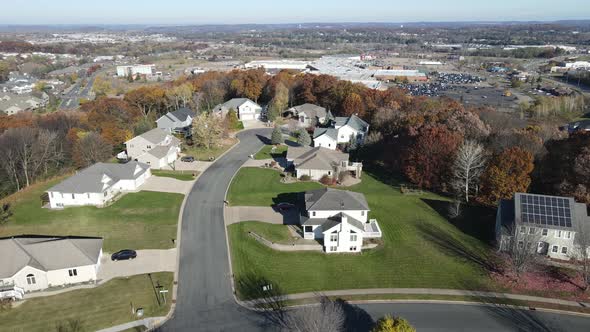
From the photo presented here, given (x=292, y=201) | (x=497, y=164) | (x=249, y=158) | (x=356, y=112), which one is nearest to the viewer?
(x=497, y=164)

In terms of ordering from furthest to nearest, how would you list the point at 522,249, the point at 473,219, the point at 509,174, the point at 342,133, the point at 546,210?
1. the point at 342,133
2. the point at 509,174
3. the point at 473,219
4. the point at 546,210
5. the point at 522,249

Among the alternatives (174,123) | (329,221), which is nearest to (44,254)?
(329,221)

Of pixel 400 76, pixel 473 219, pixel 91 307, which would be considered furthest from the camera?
pixel 400 76

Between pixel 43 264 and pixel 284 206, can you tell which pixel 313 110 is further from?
pixel 43 264

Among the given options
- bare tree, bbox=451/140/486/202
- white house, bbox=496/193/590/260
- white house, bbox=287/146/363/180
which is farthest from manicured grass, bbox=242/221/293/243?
bare tree, bbox=451/140/486/202

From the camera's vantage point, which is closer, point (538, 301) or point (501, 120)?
point (538, 301)

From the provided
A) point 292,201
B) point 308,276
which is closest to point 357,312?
point 308,276

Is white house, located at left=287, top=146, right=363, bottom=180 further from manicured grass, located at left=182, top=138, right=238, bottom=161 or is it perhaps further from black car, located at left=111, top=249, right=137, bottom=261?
black car, located at left=111, top=249, right=137, bottom=261

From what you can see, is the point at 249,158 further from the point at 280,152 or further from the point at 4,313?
the point at 4,313
